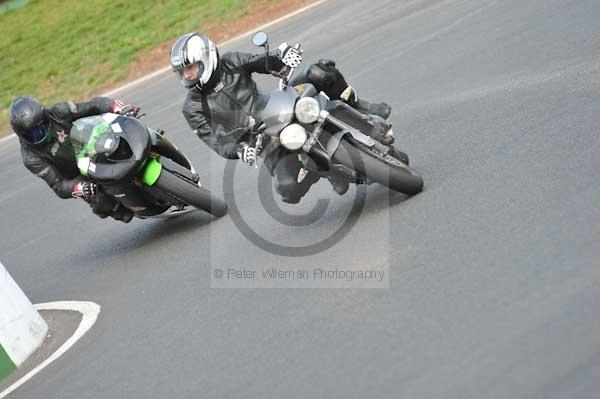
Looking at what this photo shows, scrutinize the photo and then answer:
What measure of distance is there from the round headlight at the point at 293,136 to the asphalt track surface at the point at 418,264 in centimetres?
92

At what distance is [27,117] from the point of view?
8648 mm

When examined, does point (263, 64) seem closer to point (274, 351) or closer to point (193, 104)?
point (193, 104)

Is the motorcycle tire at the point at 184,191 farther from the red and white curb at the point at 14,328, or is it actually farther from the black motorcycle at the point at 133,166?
the red and white curb at the point at 14,328

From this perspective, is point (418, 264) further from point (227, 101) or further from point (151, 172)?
point (151, 172)

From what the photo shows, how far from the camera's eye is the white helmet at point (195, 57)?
24.3 ft

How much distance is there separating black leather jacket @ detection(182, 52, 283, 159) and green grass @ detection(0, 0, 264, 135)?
10.7 metres

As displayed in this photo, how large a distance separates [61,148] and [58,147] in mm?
34

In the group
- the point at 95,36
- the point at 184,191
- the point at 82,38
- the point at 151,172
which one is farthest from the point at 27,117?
the point at 82,38

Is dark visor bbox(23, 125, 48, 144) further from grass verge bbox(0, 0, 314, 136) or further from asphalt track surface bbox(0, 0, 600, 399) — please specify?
grass verge bbox(0, 0, 314, 136)

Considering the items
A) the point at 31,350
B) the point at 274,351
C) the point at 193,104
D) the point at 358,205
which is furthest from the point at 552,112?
the point at 31,350

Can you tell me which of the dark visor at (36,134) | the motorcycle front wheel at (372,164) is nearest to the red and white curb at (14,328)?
the dark visor at (36,134)

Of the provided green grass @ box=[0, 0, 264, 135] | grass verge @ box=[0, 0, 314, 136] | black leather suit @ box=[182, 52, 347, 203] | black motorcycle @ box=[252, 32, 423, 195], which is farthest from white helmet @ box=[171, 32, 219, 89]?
green grass @ box=[0, 0, 264, 135]

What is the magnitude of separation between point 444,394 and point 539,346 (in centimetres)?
56

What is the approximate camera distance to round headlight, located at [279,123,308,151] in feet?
21.4
